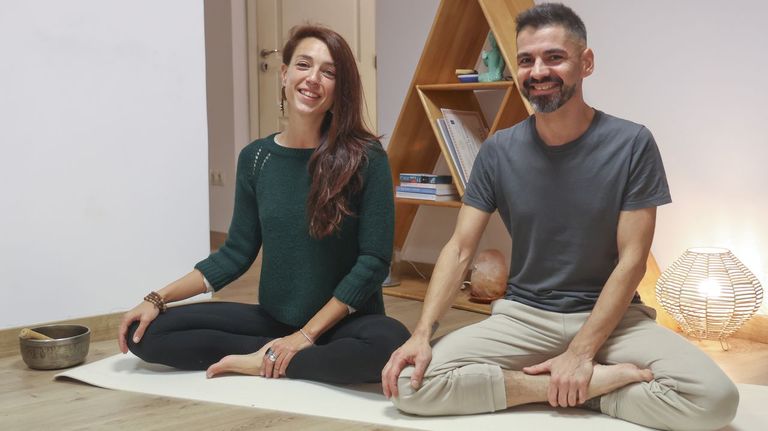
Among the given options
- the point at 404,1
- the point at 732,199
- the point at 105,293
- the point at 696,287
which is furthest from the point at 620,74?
the point at 105,293

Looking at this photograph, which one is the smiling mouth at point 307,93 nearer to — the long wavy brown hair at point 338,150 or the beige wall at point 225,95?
the long wavy brown hair at point 338,150

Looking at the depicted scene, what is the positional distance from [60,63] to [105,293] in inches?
29.2

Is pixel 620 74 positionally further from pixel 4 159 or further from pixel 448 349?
pixel 4 159

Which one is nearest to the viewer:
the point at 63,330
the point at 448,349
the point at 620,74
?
the point at 448,349

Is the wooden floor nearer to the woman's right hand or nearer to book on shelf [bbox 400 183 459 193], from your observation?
the woman's right hand

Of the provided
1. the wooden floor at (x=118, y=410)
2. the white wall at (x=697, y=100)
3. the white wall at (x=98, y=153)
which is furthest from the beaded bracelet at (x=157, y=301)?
the white wall at (x=697, y=100)

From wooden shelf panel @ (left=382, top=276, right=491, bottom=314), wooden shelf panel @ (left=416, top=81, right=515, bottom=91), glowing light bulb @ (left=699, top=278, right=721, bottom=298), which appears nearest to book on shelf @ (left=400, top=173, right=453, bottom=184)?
wooden shelf panel @ (left=416, top=81, right=515, bottom=91)

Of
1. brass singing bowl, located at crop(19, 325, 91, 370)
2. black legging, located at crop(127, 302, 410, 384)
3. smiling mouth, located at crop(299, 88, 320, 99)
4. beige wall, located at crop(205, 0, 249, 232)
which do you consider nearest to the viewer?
black legging, located at crop(127, 302, 410, 384)

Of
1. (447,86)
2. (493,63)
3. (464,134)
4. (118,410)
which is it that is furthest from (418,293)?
(118,410)

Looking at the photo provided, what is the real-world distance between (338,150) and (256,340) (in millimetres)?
559

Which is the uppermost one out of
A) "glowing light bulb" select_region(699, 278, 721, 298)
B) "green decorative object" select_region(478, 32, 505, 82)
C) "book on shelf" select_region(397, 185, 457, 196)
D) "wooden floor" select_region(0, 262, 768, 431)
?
"green decorative object" select_region(478, 32, 505, 82)

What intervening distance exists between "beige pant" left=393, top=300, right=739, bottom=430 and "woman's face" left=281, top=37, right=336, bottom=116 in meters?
0.69

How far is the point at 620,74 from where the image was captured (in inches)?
119

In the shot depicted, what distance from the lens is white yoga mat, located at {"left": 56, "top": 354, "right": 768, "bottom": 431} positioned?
1.90m
